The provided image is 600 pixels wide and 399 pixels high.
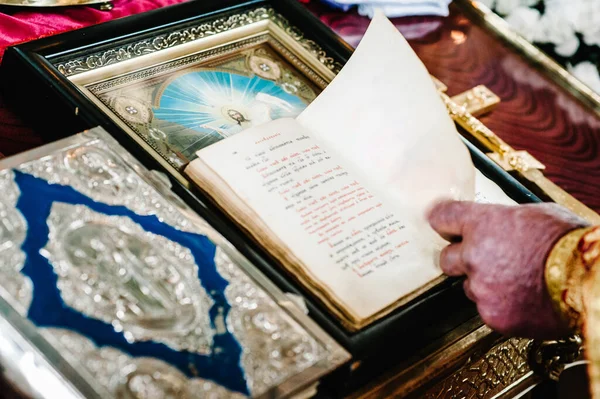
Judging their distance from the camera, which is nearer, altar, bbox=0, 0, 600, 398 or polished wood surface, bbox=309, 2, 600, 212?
altar, bbox=0, 0, 600, 398

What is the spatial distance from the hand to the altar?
3.7 inches

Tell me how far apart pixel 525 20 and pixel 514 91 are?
485 millimetres

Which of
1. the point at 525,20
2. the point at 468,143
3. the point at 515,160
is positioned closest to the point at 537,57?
the point at 525,20

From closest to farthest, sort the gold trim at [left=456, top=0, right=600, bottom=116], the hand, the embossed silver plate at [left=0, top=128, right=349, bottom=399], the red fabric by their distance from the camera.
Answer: the embossed silver plate at [left=0, top=128, right=349, bottom=399], the hand, the red fabric, the gold trim at [left=456, top=0, right=600, bottom=116]

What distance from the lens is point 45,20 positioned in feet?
3.91

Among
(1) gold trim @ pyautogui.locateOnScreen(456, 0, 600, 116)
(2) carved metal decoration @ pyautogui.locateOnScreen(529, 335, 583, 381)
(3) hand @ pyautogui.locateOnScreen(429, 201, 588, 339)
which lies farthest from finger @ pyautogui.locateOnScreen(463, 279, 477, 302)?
(1) gold trim @ pyautogui.locateOnScreen(456, 0, 600, 116)

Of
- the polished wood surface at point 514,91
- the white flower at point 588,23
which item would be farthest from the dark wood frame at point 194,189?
the white flower at point 588,23

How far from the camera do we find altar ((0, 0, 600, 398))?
0.80 metres

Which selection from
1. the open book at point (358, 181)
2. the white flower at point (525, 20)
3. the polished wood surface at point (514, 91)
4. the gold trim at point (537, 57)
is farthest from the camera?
the white flower at point (525, 20)

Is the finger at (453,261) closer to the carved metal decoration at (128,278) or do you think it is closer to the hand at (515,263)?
the hand at (515,263)

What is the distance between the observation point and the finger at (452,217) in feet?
2.63

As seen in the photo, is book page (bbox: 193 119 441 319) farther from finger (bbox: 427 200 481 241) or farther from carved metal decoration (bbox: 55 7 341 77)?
carved metal decoration (bbox: 55 7 341 77)

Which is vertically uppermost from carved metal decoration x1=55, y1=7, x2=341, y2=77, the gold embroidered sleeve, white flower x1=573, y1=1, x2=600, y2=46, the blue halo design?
carved metal decoration x1=55, y1=7, x2=341, y2=77

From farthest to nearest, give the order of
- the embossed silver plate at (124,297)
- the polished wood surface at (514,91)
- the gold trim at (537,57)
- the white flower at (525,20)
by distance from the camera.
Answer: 1. the white flower at (525,20)
2. the gold trim at (537,57)
3. the polished wood surface at (514,91)
4. the embossed silver plate at (124,297)
